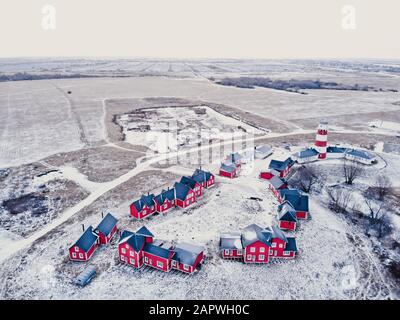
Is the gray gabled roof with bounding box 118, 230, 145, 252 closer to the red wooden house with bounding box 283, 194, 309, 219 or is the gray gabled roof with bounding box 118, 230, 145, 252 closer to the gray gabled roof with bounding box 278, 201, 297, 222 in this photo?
the gray gabled roof with bounding box 278, 201, 297, 222

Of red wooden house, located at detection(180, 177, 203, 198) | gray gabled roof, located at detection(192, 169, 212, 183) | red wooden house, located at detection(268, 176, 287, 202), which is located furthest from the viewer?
gray gabled roof, located at detection(192, 169, 212, 183)

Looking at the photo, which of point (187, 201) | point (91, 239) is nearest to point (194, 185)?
point (187, 201)

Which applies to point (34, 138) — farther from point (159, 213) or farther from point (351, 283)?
point (351, 283)

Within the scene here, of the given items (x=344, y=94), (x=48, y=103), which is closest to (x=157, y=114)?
(x=48, y=103)

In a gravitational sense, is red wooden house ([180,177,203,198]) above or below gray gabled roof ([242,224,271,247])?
above

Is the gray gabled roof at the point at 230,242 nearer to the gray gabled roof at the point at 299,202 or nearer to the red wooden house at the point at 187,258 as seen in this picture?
the red wooden house at the point at 187,258

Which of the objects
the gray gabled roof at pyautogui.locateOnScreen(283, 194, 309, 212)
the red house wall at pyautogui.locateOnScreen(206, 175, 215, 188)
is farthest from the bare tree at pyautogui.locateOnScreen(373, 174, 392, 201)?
the red house wall at pyautogui.locateOnScreen(206, 175, 215, 188)

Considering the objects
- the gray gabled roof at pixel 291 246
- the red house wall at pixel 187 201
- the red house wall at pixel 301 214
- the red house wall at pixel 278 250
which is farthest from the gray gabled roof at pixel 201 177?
the gray gabled roof at pixel 291 246
